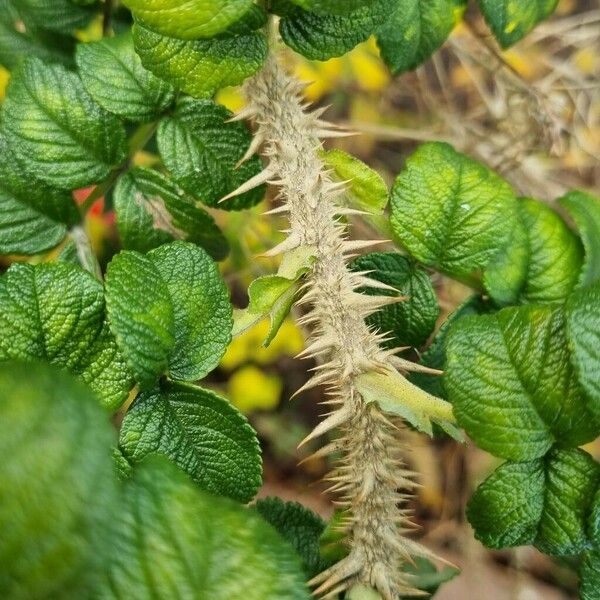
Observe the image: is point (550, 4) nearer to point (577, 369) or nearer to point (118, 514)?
point (577, 369)

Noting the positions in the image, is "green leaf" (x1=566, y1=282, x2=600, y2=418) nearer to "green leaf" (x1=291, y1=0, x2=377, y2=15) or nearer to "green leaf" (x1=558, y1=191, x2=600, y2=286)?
"green leaf" (x1=558, y1=191, x2=600, y2=286)

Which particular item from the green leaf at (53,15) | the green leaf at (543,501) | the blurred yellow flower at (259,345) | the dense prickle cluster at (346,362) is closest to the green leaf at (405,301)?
the dense prickle cluster at (346,362)

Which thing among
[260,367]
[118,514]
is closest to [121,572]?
[118,514]

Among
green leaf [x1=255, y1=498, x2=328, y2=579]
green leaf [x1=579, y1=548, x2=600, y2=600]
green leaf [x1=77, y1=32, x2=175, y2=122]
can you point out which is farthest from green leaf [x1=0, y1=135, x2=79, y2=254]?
green leaf [x1=579, y1=548, x2=600, y2=600]

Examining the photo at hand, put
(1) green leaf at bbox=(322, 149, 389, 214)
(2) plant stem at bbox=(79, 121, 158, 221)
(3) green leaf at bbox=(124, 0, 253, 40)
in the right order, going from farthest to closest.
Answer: (2) plant stem at bbox=(79, 121, 158, 221)
(1) green leaf at bbox=(322, 149, 389, 214)
(3) green leaf at bbox=(124, 0, 253, 40)

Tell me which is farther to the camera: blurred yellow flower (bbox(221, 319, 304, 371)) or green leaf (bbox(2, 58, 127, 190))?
blurred yellow flower (bbox(221, 319, 304, 371))

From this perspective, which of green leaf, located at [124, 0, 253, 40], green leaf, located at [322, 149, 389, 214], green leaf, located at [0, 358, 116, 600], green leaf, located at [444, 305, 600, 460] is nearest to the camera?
green leaf, located at [0, 358, 116, 600]

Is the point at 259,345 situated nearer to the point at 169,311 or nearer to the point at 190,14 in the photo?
the point at 169,311
